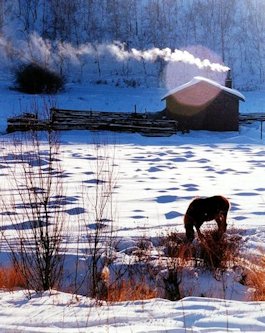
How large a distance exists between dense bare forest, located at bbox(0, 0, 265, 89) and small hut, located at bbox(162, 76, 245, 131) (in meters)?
25.9

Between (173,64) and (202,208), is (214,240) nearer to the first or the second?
(202,208)

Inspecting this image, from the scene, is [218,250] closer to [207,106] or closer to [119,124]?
[119,124]

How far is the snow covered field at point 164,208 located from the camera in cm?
419

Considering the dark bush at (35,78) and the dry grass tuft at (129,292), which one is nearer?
the dry grass tuft at (129,292)

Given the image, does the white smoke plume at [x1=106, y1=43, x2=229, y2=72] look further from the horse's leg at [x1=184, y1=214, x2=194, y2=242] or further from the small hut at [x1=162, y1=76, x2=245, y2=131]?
the horse's leg at [x1=184, y1=214, x2=194, y2=242]

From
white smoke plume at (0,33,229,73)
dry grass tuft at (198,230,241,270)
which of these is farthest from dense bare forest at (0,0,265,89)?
dry grass tuft at (198,230,241,270)

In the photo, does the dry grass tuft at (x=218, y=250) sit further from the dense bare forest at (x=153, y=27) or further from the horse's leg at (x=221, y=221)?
the dense bare forest at (x=153, y=27)

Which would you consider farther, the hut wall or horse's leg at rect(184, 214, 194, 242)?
the hut wall

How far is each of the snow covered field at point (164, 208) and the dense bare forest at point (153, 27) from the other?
92.0 ft

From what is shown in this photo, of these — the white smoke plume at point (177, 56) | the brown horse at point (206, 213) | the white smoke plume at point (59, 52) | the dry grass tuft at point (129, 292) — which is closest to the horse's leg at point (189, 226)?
the brown horse at point (206, 213)

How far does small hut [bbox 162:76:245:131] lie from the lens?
1233 inches

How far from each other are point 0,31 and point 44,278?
177 ft

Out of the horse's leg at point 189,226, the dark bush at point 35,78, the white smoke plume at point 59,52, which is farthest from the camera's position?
the white smoke plume at point 59,52

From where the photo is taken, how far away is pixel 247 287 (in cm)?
651
